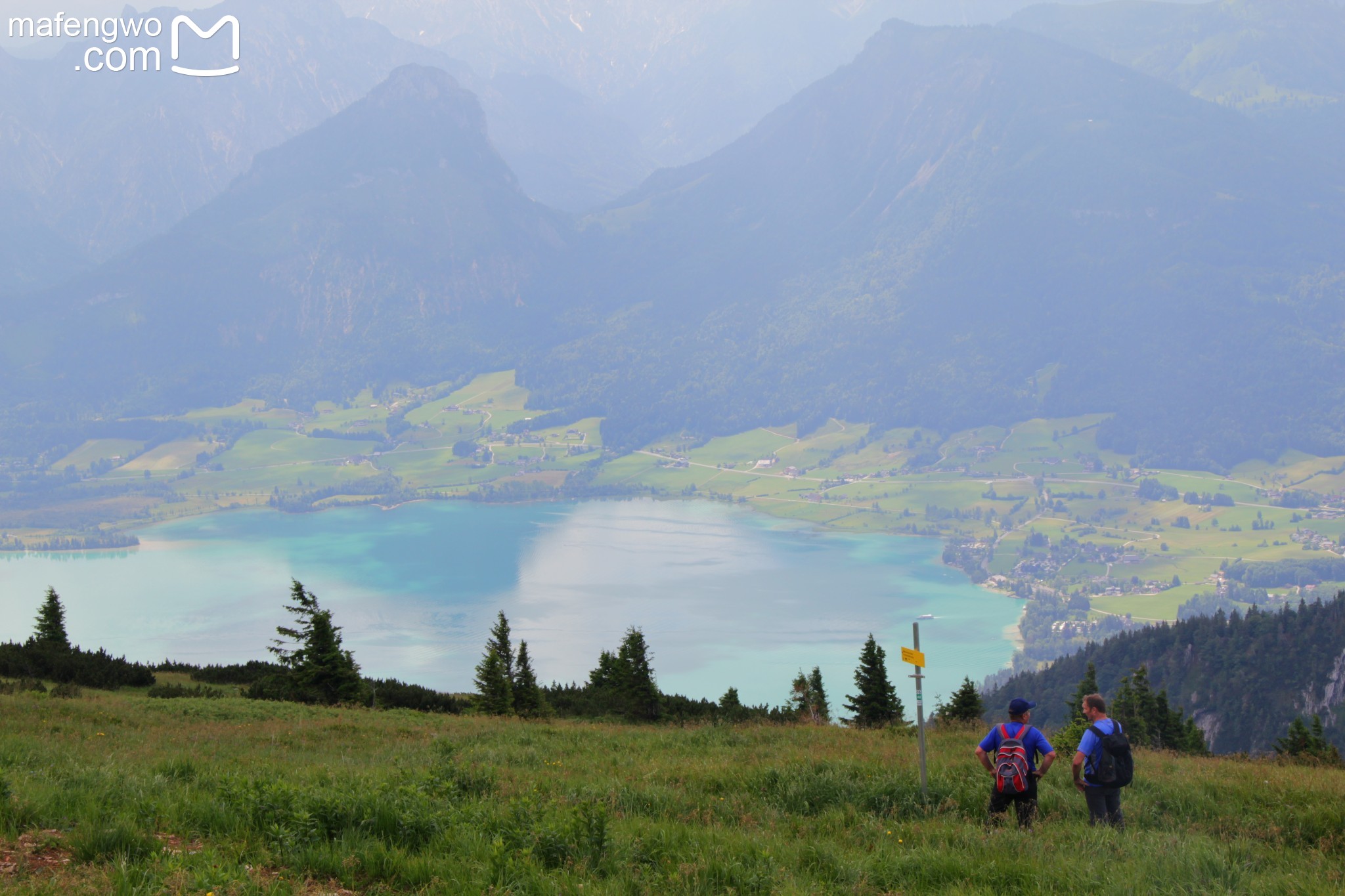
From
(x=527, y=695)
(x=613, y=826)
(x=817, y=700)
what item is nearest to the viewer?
(x=613, y=826)

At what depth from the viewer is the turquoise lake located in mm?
97562

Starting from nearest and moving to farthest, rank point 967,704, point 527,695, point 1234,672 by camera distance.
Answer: point 527,695, point 967,704, point 1234,672

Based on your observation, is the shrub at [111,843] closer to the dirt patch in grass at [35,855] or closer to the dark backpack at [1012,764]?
the dirt patch in grass at [35,855]

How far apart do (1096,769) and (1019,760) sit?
733 mm

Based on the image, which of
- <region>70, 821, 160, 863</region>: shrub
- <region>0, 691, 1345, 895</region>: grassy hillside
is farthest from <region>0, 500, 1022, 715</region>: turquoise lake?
<region>70, 821, 160, 863</region>: shrub

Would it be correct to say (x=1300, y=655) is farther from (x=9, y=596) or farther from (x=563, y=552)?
(x=9, y=596)

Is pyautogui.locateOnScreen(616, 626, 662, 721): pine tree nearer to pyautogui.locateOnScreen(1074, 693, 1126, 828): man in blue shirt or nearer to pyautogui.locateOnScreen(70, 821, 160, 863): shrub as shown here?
pyautogui.locateOnScreen(1074, 693, 1126, 828): man in blue shirt

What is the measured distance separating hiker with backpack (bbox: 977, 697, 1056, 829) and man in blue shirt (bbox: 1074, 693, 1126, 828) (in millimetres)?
288

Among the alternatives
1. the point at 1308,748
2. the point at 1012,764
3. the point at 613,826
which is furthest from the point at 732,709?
the point at 613,826

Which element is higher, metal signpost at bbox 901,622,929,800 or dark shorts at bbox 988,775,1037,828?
metal signpost at bbox 901,622,929,800

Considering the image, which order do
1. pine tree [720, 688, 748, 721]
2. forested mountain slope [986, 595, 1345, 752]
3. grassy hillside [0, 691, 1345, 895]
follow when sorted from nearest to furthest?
grassy hillside [0, 691, 1345, 895], pine tree [720, 688, 748, 721], forested mountain slope [986, 595, 1345, 752]

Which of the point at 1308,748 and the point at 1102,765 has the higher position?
the point at 1102,765

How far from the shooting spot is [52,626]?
25.9 metres

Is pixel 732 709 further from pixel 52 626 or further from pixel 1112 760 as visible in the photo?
pixel 52 626
